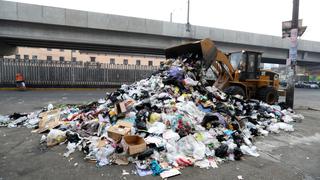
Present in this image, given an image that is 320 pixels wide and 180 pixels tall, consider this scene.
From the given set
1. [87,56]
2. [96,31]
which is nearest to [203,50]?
[96,31]

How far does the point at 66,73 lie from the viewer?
17219 millimetres

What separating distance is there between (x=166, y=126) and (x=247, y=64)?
605 cm

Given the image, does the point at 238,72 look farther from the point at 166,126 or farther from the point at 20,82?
the point at 20,82

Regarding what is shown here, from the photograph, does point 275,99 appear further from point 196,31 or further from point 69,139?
point 196,31

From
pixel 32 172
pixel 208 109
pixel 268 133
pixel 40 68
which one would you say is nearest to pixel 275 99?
pixel 268 133

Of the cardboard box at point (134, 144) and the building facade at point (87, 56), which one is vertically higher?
the building facade at point (87, 56)

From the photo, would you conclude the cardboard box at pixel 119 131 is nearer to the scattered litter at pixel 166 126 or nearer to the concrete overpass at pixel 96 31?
the scattered litter at pixel 166 126

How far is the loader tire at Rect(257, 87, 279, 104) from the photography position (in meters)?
9.02

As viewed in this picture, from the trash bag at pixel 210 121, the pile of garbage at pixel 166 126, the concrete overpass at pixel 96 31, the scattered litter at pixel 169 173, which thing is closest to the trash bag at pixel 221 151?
the pile of garbage at pixel 166 126

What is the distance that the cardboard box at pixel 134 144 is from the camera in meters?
3.49

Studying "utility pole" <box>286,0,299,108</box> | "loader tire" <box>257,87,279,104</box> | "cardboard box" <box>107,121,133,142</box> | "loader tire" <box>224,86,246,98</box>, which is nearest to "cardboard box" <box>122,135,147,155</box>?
"cardboard box" <box>107,121,133,142</box>

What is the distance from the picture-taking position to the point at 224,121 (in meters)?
4.95

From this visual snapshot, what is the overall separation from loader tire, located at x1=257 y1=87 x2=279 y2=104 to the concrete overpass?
1082 cm

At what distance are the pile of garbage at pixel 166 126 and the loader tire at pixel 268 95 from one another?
6.06ft
